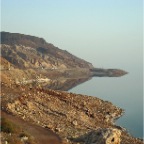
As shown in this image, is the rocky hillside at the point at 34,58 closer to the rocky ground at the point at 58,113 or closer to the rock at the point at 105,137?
the rocky ground at the point at 58,113

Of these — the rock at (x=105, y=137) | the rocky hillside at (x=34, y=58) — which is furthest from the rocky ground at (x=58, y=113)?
the rocky hillside at (x=34, y=58)

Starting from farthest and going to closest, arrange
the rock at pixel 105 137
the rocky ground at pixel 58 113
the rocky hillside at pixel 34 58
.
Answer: the rocky hillside at pixel 34 58, the rocky ground at pixel 58 113, the rock at pixel 105 137

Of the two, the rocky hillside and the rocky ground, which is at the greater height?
the rocky hillside

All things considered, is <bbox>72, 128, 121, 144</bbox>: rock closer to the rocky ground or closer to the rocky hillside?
the rocky ground

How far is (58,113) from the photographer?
147ft

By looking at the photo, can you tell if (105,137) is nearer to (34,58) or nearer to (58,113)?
(58,113)

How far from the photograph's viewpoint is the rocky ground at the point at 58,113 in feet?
122

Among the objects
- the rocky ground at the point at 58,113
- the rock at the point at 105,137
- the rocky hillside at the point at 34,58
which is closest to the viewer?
the rock at the point at 105,137

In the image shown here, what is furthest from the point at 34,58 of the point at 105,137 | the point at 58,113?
the point at 105,137

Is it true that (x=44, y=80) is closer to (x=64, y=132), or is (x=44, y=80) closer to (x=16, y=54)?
(x=16, y=54)

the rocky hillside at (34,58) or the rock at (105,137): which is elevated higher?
the rocky hillside at (34,58)

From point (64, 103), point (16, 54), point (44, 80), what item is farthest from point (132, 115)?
point (16, 54)

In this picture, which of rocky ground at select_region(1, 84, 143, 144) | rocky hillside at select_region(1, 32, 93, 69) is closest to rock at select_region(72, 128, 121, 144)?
rocky ground at select_region(1, 84, 143, 144)

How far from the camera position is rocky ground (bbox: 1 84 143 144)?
122ft
